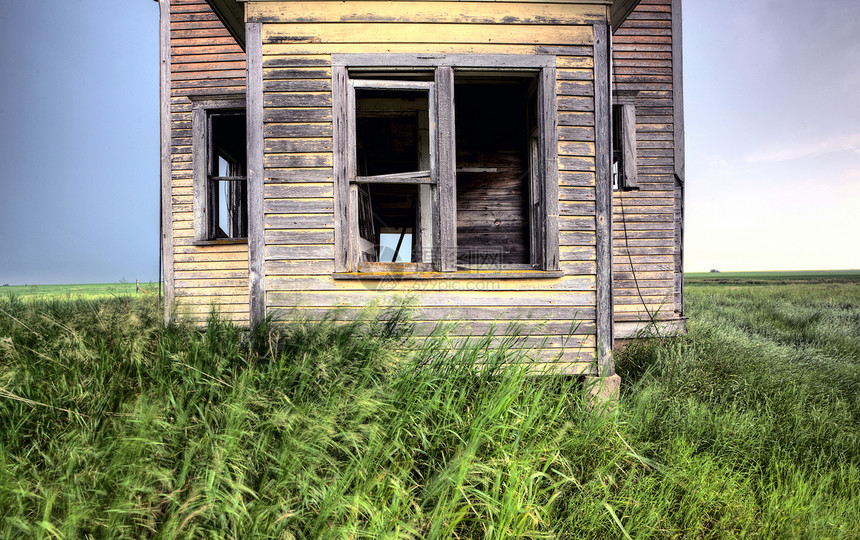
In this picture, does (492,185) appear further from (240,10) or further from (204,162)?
(204,162)

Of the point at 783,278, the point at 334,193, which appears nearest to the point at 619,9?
the point at 334,193

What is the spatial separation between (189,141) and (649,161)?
751 centimetres

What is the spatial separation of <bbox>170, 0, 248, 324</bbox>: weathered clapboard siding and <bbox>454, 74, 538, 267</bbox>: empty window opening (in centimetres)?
345

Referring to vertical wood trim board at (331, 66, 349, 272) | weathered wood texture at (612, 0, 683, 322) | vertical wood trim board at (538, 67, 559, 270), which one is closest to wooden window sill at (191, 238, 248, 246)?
vertical wood trim board at (331, 66, 349, 272)

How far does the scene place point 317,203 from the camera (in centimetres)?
366

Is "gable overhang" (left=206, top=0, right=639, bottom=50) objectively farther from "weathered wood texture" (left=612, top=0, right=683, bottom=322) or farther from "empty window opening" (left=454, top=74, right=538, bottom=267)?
"weathered wood texture" (left=612, top=0, right=683, bottom=322)

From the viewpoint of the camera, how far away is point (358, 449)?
184 centimetres

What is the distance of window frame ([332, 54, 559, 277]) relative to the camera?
3.65 metres

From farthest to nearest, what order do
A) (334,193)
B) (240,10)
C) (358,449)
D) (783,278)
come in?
1. (783,278)
2. (240,10)
3. (334,193)
4. (358,449)

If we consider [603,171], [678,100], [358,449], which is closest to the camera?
[358,449]

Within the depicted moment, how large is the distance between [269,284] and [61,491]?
7.07 ft

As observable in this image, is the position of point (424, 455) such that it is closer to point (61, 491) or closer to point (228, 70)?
point (61, 491)

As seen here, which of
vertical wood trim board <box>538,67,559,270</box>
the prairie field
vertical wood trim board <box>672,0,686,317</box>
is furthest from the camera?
vertical wood trim board <box>672,0,686,317</box>

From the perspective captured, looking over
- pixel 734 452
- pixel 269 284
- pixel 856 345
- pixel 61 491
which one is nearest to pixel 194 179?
pixel 269 284
